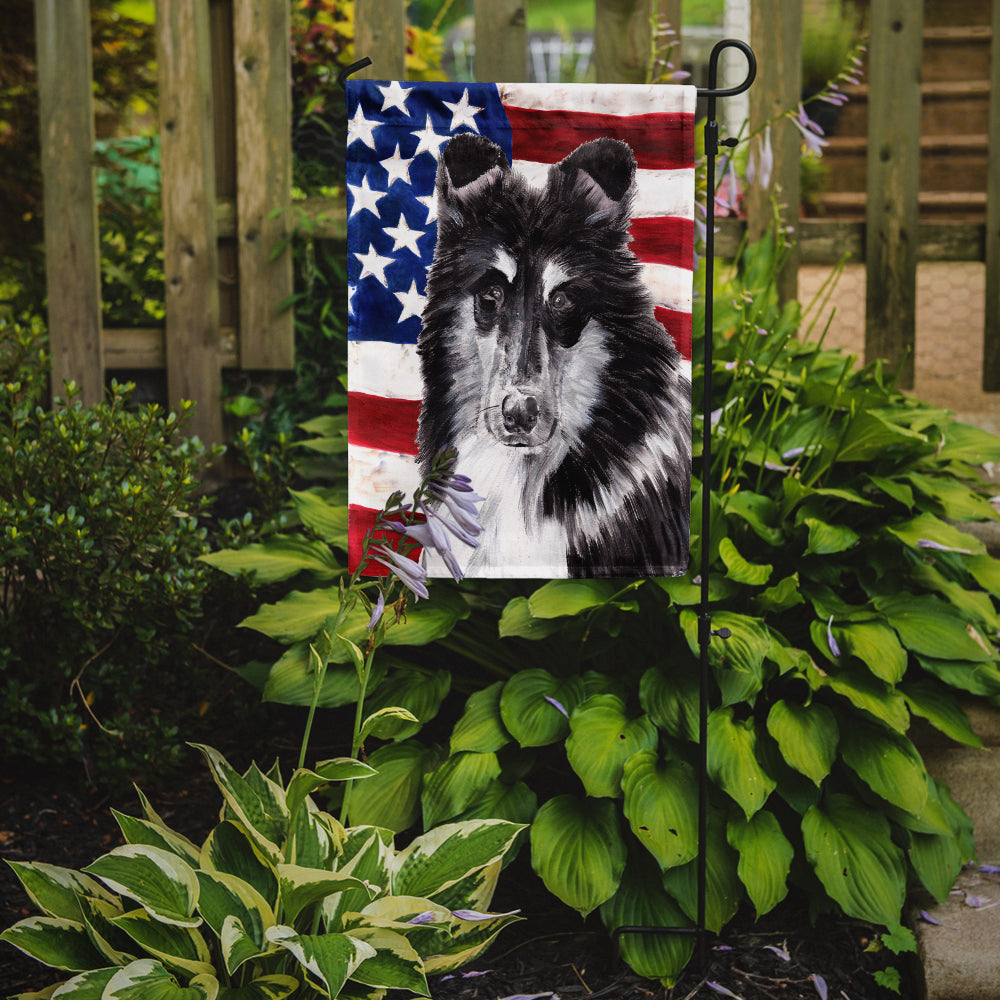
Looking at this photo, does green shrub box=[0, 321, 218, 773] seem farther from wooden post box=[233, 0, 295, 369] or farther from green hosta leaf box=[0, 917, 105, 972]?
wooden post box=[233, 0, 295, 369]

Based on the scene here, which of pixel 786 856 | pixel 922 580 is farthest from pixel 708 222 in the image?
pixel 786 856

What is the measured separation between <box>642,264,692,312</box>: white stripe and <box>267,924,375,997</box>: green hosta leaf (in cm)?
126

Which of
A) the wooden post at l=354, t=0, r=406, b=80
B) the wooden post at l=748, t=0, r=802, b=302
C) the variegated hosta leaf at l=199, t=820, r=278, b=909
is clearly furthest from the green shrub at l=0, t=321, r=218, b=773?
the wooden post at l=748, t=0, r=802, b=302

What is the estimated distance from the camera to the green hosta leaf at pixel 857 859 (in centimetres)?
192

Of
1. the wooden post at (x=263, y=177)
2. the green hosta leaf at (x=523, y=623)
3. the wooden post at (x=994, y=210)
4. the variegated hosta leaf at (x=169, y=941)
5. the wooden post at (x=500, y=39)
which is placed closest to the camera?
the variegated hosta leaf at (x=169, y=941)

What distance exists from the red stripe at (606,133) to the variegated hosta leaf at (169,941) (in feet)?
4.83

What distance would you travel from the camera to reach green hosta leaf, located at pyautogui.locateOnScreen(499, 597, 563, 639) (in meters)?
2.09

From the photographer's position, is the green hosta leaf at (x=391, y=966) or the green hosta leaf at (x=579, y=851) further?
the green hosta leaf at (x=579, y=851)

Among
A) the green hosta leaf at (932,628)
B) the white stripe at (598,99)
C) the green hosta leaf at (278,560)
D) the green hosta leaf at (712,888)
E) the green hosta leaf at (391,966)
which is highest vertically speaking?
the white stripe at (598,99)

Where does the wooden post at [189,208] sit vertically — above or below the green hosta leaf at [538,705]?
above

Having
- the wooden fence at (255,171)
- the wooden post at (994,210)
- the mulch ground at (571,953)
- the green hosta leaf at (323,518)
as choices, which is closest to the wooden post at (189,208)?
the wooden fence at (255,171)

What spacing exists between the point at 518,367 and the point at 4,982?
1.45 m

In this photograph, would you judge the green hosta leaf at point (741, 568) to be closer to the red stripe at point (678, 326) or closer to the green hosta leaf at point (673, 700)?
the green hosta leaf at point (673, 700)

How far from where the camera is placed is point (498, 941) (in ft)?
6.72
